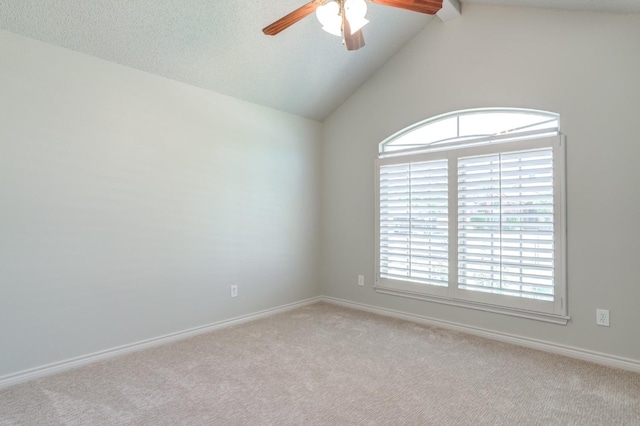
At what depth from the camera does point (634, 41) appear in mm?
2686

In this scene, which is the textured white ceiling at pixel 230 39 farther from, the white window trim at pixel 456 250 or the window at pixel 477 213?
the white window trim at pixel 456 250

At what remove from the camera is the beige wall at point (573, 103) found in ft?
8.92

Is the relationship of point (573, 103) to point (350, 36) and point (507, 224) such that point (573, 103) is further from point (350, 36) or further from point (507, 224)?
point (350, 36)

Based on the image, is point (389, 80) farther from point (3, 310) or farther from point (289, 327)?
point (3, 310)

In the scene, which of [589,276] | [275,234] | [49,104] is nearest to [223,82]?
[49,104]

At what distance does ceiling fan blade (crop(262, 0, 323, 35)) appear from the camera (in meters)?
2.06

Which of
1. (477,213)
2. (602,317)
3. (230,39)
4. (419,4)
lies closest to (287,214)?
(230,39)

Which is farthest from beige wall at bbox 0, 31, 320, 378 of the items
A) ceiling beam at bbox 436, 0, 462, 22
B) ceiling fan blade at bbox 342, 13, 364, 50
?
ceiling beam at bbox 436, 0, 462, 22

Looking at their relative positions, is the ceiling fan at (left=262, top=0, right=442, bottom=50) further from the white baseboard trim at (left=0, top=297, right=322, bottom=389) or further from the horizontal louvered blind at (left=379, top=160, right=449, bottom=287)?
the white baseboard trim at (left=0, top=297, right=322, bottom=389)

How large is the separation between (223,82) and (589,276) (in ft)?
11.9

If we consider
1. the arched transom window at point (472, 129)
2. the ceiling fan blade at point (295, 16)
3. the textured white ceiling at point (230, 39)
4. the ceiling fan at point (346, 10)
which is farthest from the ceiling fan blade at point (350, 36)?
the arched transom window at point (472, 129)

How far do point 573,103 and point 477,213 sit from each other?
1.17m

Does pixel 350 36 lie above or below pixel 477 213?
above

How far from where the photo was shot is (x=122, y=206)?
297 centimetres
